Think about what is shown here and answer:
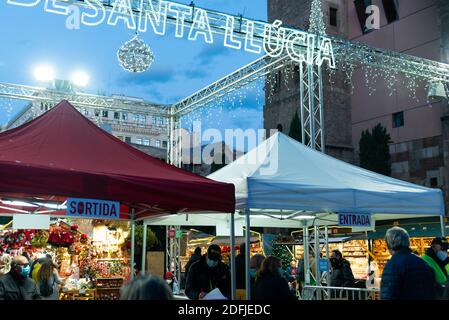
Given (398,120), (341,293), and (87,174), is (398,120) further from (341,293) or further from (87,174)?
(87,174)

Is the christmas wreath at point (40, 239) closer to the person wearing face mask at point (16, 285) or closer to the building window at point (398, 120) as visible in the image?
the person wearing face mask at point (16, 285)

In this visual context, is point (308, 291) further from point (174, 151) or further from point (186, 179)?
point (174, 151)

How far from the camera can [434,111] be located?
24.2m

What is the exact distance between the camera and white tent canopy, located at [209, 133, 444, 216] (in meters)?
6.56

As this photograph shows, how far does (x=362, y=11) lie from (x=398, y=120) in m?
7.89

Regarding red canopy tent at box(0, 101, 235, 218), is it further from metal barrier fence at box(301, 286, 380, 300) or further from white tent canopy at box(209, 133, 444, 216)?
metal barrier fence at box(301, 286, 380, 300)

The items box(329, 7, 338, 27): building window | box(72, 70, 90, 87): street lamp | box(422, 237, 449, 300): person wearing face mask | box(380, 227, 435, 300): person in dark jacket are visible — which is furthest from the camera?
box(329, 7, 338, 27): building window

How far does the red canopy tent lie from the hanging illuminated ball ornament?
763 centimetres

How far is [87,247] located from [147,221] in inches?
148

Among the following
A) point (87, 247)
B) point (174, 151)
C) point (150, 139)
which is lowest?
point (87, 247)

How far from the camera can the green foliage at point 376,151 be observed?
25141mm

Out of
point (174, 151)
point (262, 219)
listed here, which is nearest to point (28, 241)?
point (262, 219)

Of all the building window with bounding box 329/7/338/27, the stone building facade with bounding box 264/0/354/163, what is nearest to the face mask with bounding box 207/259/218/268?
the stone building facade with bounding box 264/0/354/163

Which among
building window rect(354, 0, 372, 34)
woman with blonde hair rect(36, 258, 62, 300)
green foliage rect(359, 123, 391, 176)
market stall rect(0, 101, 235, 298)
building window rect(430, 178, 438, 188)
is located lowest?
woman with blonde hair rect(36, 258, 62, 300)
